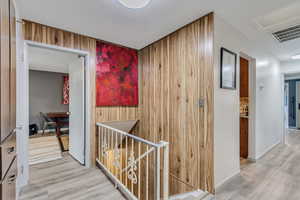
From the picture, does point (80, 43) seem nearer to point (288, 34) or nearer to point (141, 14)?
point (141, 14)

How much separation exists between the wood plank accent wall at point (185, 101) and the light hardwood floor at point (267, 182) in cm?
40

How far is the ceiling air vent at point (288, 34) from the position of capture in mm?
2382

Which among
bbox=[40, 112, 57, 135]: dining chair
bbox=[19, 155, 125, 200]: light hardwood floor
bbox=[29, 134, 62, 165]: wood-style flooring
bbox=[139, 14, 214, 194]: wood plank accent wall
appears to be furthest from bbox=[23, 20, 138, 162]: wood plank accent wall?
bbox=[40, 112, 57, 135]: dining chair

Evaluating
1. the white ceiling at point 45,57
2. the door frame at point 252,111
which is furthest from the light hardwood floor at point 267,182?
the white ceiling at point 45,57

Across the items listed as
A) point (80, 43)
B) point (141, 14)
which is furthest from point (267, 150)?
point (80, 43)

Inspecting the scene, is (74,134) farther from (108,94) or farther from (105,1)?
(105,1)

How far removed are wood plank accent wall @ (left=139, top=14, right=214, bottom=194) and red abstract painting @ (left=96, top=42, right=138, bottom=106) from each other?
0.39 meters

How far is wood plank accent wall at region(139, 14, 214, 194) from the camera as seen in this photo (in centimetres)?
194

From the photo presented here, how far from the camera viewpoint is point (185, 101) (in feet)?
7.48

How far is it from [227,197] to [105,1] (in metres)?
2.85

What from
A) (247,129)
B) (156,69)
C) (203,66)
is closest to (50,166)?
(156,69)

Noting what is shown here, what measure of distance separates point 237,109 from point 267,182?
115cm

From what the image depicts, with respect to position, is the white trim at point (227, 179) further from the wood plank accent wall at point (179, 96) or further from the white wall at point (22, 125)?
the white wall at point (22, 125)

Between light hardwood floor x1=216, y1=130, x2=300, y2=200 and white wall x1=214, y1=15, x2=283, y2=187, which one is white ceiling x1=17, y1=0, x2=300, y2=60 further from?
light hardwood floor x1=216, y1=130, x2=300, y2=200
